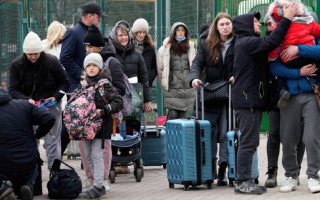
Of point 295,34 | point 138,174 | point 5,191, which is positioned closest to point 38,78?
point 138,174

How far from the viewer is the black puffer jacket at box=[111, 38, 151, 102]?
11203 millimetres

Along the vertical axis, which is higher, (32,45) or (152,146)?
(32,45)

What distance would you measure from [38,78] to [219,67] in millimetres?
2047

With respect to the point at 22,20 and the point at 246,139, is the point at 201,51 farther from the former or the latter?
the point at 22,20

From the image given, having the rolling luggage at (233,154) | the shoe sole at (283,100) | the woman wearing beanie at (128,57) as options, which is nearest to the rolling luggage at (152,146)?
the woman wearing beanie at (128,57)

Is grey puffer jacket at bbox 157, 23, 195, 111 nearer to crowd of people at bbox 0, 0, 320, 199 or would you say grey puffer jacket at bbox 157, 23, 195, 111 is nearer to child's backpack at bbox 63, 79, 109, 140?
crowd of people at bbox 0, 0, 320, 199

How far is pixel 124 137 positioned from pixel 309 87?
9.31 feet

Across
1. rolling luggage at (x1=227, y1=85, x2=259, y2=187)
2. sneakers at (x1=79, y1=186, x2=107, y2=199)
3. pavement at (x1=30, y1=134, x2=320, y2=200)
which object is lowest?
pavement at (x1=30, y1=134, x2=320, y2=200)

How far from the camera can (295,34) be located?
28.5 ft

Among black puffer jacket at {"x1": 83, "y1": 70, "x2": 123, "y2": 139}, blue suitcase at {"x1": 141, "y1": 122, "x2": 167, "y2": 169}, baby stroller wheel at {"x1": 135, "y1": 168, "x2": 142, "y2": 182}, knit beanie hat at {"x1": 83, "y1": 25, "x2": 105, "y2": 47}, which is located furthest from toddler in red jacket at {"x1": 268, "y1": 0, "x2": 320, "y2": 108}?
blue suitcase at {"x1": 141, "y1": 122, "x2": 167, "y2": 169}

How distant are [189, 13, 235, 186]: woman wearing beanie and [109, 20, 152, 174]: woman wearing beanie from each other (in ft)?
5.12

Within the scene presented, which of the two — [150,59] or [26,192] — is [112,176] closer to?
[26,192]

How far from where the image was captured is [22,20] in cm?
1616

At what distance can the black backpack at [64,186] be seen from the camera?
29.1 feet
